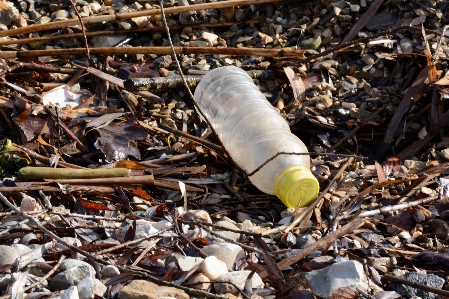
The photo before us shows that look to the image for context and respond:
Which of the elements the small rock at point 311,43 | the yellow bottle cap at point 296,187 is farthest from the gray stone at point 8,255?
the small rock at point 311,43

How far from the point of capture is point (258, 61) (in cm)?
404

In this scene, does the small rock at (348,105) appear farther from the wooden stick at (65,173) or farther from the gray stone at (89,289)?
the gray stone at (89,289)

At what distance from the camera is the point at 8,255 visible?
7.50 feet

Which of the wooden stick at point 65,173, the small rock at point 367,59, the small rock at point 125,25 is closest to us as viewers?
the wooden stick at point 65,173

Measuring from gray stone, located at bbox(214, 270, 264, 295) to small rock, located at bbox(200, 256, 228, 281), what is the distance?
0.02m

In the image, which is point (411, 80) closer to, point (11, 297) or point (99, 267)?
point (99, 267)

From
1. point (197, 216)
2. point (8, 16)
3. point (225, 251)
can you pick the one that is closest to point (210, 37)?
point (8, 16)

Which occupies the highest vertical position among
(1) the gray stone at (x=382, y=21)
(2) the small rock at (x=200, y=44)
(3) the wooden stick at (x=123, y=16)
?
(3) the wooden stick at (x=123, y=16)

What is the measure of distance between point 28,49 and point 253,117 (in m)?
1.48

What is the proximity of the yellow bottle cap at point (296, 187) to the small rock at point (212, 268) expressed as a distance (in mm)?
710

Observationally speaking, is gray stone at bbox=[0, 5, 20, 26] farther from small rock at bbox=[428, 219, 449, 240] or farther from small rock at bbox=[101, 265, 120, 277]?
small rock at bbox=[428, 219, 449, 240]

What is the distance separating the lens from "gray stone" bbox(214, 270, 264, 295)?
2.23 metres

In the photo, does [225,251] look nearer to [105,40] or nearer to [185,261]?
[185,261]

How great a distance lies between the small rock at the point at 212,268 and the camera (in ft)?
7.48
